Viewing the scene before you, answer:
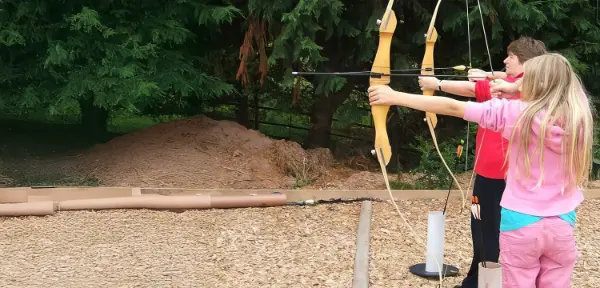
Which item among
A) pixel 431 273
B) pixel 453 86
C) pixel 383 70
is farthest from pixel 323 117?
pixel 383 70

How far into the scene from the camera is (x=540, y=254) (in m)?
2.32

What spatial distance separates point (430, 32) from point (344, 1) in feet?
12.3

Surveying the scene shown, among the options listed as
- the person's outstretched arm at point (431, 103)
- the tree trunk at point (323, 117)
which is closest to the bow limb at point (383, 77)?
the person's outstretched arm at point (431, 103)

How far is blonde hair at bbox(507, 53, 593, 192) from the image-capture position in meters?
2.23

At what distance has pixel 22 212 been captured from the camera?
17.7 ft

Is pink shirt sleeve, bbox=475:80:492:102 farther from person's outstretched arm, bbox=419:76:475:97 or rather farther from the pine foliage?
the pine foliage

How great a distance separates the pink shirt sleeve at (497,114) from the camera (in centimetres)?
232

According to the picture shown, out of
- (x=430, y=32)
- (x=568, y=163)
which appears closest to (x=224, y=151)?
(x=430, y=32)

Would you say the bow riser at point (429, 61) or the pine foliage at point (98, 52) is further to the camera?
the pine foliage at point (98, 52)

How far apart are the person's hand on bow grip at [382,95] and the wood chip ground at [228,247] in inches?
69.9

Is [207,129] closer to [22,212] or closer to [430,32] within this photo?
[22,212]

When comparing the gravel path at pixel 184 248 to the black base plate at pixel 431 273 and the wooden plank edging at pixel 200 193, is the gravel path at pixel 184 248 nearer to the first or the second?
the wooden plank edging at pixel 200 193

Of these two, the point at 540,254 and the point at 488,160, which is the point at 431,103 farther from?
the point at 488,160

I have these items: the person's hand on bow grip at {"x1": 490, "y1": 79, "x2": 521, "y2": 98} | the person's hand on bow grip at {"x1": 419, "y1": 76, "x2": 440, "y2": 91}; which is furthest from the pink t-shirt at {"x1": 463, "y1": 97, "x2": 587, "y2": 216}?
the person's hand on bow grip at {"x1": 419, "y1": 76, "x2": 440, "y2": 91}
